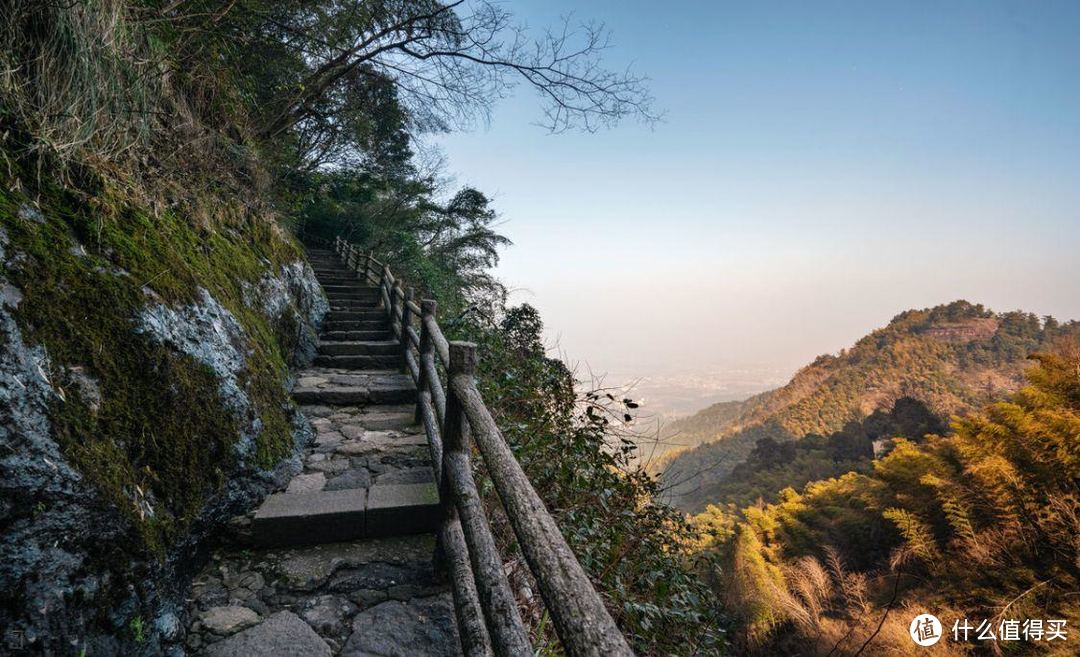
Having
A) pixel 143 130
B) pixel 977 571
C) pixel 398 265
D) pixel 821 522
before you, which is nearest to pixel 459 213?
pixel 398 265

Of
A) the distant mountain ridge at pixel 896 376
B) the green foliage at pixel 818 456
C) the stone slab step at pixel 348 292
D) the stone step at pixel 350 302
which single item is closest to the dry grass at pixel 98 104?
the stone step at pixel 350 302

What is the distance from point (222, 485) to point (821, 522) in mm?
23236

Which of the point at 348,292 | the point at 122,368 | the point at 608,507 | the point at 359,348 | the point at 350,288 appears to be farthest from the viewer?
the point at 350,288

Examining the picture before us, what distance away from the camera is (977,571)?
9.77 meters

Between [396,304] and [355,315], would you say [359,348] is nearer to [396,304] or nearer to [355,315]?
[396,304]

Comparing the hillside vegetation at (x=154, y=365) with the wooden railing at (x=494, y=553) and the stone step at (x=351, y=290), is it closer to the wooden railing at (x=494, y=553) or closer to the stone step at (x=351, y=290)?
the wooden railing at (x=494, y=553)

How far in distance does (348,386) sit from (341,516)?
8.69 feet

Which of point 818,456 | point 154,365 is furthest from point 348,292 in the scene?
point 818,456

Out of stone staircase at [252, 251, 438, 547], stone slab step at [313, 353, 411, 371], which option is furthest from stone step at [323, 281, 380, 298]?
stone slab step at [313, 353, 411, 371]

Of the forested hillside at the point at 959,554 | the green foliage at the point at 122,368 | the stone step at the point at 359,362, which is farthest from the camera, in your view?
the forested hillside at the point at 959,554

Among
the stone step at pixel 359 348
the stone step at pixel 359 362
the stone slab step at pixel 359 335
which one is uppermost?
the stone slab step at pixel 359 335

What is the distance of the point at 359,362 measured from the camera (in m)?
5.86

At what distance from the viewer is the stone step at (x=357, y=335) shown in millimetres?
6785

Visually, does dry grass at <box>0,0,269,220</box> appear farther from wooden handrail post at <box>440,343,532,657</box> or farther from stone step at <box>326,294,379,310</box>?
stone step at <box>326,294,379,310</box>
